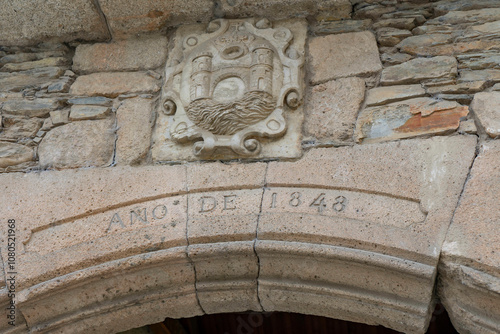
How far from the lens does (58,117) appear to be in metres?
2.75

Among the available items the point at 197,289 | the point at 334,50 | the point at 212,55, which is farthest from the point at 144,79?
the point at 197,289

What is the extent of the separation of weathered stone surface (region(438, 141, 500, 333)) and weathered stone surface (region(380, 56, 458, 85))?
0.56 meters

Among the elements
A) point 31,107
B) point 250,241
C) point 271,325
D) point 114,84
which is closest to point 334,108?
point 250,241

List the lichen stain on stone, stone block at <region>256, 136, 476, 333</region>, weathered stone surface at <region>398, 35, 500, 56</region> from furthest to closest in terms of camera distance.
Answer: weathered stone surface at <region>398, 35, 500, 56</region>, the lichen stain on stone, stone block at <region>256, 136, 476, 333</region>

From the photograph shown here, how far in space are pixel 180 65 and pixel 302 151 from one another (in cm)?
75

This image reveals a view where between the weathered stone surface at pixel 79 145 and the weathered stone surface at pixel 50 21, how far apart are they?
22.6 inches

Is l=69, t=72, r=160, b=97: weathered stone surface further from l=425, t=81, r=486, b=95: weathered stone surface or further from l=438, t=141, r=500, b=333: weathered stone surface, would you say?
l=438, t=141, r=500, b=333: weathered stone surface

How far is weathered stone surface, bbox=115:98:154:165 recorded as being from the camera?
255cm

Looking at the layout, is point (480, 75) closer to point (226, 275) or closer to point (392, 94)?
point (392, 94)

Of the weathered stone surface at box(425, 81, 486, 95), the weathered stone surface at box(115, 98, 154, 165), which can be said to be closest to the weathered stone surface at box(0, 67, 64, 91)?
the weathered stone surface at box(115, 98, 154, 165)

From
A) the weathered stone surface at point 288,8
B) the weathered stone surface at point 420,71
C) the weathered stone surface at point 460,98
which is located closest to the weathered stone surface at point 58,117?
the weathered stone surface at point 288,8

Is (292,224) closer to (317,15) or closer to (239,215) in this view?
(239,215)

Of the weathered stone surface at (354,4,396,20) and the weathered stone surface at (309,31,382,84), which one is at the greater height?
the weathered stone surface at (354,4,396,20)

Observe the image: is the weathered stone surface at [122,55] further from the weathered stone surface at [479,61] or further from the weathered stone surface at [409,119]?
the weathered stone surface at [479,61]
